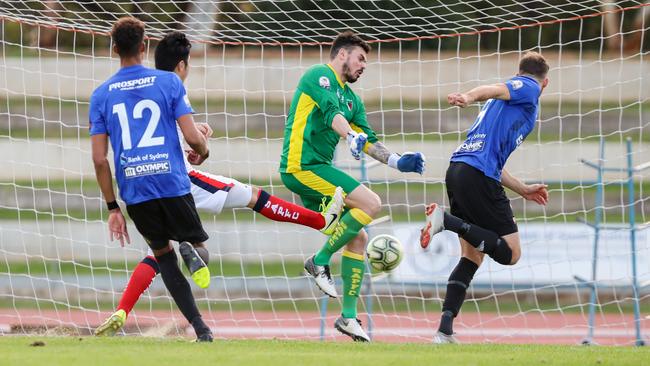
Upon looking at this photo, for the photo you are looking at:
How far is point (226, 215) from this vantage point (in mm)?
16828

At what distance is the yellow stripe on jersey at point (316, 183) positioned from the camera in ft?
26.5

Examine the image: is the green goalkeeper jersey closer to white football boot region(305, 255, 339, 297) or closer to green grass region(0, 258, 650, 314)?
white football boot region(305, 255, 339, 297)

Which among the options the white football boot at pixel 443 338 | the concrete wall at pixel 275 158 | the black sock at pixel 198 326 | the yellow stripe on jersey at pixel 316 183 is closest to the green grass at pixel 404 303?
the concrete wall at pixel 275 158

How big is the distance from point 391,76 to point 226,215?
5352 millimetres

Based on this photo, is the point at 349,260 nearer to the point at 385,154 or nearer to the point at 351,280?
the point at 351,280

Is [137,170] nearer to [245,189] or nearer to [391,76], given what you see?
[245,189]

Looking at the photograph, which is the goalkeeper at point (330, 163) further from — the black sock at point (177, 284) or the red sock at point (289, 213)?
the black sock at point (177, 284)

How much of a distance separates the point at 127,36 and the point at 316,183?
1.93 meters

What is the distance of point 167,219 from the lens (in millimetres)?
6996

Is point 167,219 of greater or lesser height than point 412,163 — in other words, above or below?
below

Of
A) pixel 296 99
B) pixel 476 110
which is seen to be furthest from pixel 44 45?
pixel 296 99

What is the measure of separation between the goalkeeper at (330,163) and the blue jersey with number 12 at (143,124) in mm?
1397

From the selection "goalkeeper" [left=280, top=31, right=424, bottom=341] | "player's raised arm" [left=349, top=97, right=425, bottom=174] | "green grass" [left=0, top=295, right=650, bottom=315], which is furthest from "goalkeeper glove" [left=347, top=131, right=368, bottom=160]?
"green grass" [left=0, top=295, right=650, bottom=315]

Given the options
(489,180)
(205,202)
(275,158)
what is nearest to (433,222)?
(489,180)
